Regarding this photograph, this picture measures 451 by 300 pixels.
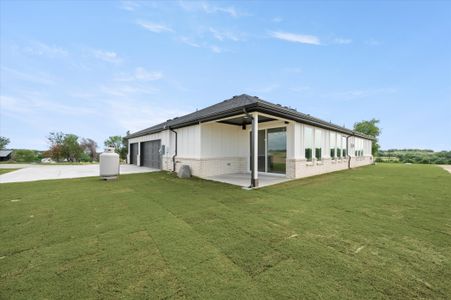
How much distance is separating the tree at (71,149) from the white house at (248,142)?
2285cm

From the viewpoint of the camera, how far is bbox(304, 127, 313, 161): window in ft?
29.2

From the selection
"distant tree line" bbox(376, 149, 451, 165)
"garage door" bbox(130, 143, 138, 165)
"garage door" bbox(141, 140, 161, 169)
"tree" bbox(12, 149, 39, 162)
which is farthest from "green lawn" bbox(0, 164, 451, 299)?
"tree" bbox(12, 149, 39, 162)

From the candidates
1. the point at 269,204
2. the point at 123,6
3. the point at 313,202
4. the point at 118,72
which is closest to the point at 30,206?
the point at 269,204

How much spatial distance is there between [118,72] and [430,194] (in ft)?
57.2

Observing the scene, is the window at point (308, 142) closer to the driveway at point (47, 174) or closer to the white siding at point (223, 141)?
the white siding at point (223, 141)

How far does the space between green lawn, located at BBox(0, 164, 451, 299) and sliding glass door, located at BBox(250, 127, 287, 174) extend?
440cm

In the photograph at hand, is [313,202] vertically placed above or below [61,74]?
below

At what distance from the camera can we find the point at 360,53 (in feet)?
40.9

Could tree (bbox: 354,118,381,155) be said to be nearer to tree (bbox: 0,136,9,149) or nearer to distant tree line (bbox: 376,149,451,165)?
distant tree line (bbox: 376,149,451,165)

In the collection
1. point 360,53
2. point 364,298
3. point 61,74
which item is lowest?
point 364,298

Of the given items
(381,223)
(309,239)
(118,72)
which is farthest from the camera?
(118,72)

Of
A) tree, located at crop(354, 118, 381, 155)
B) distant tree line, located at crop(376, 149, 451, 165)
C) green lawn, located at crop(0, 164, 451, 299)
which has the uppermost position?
tree, located at crop(354, 118, 381, 155)

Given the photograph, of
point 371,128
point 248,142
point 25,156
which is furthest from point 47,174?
point 371,128

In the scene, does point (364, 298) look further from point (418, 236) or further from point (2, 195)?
point (2, 195)
